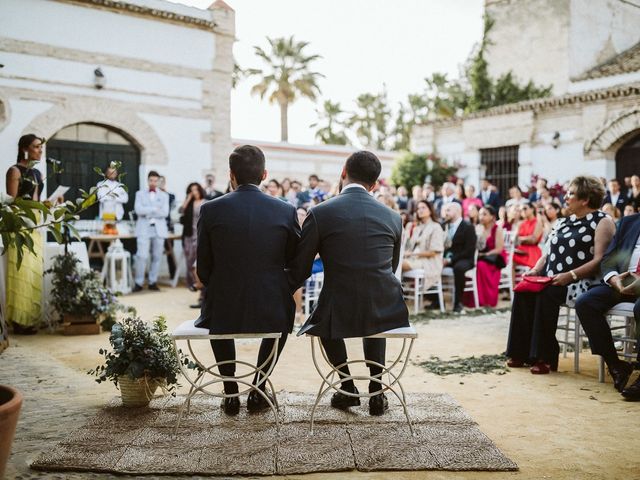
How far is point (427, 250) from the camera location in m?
8.91

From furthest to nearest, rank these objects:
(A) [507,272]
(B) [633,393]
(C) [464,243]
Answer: (A) [507,272] → (C) [464,243] → (B) [633,393]

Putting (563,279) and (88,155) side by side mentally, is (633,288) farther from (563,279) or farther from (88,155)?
(88,155)

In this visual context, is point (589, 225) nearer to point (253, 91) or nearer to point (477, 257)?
point (477, 257)

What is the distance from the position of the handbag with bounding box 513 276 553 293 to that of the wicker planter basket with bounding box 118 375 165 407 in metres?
3.04

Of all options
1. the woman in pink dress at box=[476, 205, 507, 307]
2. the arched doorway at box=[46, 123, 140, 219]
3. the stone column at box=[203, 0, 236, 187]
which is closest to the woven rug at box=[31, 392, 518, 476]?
the woman in pink dress at box=[476, 205, 507, 307]

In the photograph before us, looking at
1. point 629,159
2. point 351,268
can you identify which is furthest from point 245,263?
point 629,159

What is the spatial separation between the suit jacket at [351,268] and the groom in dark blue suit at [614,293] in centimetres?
189

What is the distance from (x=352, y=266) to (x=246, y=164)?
91 centimetres

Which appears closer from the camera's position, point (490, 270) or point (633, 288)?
point (633, 288)

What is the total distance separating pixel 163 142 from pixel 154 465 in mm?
11058

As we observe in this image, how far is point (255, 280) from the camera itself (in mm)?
3814

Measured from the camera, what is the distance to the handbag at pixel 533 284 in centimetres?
536

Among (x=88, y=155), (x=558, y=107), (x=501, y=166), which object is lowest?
(x=88, y=155)

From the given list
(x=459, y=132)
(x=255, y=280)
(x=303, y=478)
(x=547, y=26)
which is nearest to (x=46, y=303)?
(x=255, y=280)
